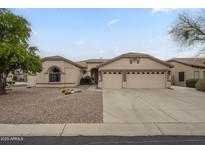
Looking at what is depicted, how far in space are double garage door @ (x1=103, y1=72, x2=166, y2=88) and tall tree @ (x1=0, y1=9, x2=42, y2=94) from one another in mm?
9453

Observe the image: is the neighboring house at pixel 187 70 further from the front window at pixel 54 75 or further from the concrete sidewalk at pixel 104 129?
the concrete sidewalk at pixel 104 129

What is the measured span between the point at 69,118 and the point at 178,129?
13.4 ft

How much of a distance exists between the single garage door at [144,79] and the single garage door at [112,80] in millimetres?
1022

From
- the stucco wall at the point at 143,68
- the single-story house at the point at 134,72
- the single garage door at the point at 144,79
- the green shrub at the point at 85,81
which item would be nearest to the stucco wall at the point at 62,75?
the green shrub at the point at 85,81

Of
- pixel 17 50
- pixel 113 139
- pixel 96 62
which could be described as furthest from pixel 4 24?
pixel 96 62

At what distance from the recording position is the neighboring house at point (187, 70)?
3553cm

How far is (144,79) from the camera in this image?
97.2 ft

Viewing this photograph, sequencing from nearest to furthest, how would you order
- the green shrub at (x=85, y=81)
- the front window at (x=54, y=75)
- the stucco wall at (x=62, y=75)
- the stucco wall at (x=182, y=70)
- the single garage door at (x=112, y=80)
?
1. the single garage door at (x=112, y=80)
2. the stucco wall at (x=62, y=75)
3. the front window at (x=54, y=75)
4. the stucco wall at (x=182, y=70)
5. the green shrub at (x=85, y=81)

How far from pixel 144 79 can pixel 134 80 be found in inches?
44.8

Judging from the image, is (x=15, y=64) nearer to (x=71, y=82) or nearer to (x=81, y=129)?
(x=71, y=82)

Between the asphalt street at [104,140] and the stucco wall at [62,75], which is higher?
the stucco wall at [62,75]

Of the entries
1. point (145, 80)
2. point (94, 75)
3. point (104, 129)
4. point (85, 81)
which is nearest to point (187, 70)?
point (145, 80)

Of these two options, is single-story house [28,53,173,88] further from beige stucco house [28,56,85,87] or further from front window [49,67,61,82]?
→ front window [49,67,61,82]

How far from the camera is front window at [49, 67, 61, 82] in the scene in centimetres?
3375
